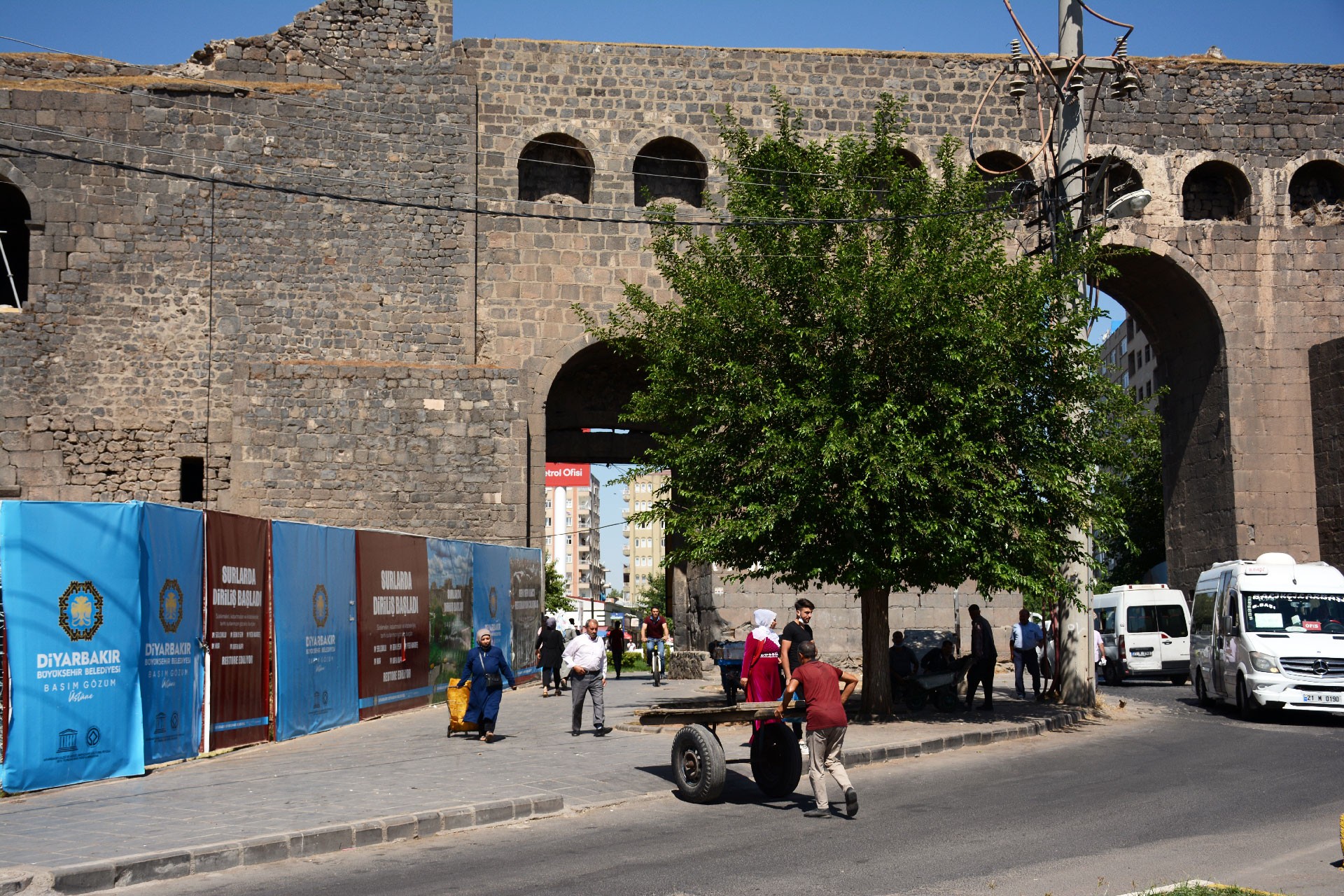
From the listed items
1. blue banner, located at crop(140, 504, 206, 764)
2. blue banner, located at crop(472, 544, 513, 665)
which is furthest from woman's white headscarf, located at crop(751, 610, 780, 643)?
blue banner, located at crop(472, 544, 513, 665)

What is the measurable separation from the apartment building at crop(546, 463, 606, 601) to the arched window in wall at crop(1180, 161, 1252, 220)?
76.6 meters

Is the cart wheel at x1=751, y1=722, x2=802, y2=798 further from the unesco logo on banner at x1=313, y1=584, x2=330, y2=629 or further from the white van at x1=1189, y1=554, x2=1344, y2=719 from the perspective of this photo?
the white van at x1=1189, y1=554, x2=1344, y2=719

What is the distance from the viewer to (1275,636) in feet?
50.5

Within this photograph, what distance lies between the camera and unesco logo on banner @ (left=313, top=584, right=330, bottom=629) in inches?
566

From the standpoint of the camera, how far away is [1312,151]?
26719 mm

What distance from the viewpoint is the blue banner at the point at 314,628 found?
44.4 ft

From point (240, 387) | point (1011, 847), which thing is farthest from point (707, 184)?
point (1011, 847)

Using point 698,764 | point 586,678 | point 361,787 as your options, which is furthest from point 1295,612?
point 361,787

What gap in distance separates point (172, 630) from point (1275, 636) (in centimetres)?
1260

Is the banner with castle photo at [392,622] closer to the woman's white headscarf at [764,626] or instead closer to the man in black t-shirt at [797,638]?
the woman's white headscarf at [764,626]

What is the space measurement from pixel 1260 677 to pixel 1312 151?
16.0 meters

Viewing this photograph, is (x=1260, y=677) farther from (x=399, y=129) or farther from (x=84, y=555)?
(x=399, y=129)

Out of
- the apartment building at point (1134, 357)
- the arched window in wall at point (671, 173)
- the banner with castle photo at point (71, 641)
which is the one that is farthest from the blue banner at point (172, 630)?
the apartment building at point (1134, 357)

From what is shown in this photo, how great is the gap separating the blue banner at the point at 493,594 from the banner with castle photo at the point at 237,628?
6.91 m
